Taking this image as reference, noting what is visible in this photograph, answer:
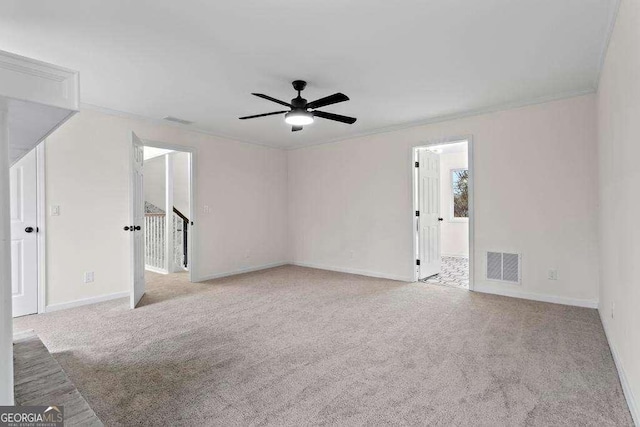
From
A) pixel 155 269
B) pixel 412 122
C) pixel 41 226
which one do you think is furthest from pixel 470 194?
pixel 155 269

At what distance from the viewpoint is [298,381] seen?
2146mm

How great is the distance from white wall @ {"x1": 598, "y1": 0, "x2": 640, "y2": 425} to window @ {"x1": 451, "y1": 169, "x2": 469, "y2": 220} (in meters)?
4.56

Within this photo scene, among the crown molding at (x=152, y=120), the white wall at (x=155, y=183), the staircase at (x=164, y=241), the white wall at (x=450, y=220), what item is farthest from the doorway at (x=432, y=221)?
the white wall at (x=155, y=183)

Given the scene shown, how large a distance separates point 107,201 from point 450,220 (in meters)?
6.59

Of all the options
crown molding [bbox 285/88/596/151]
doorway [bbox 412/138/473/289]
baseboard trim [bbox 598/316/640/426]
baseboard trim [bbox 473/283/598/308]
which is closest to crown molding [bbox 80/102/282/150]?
crown molding [bbox 285/88/596/151]

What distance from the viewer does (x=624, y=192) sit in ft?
6.63

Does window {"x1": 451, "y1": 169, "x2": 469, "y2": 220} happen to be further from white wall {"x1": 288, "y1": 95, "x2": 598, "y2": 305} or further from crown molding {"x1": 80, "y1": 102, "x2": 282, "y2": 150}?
crown molding {"x1": 80, "y1": 102, "x2": 282, "y2": 150}

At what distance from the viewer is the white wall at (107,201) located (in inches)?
147

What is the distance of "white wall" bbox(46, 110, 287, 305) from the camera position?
3746mm

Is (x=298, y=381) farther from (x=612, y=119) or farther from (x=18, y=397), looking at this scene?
(x=612, y=119)

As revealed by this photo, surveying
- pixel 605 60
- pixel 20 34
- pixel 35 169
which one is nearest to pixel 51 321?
pixel 35 169

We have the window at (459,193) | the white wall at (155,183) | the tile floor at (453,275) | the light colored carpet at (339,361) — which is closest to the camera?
the light colored carpet at (339,361)

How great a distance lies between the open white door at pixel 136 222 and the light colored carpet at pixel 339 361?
0.24 m

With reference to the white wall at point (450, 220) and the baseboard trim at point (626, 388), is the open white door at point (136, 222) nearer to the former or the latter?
the baseboard trim at point (626, 388)
